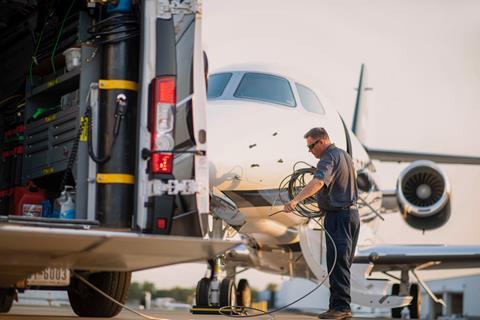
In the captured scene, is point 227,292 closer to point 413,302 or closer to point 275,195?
point 275,195

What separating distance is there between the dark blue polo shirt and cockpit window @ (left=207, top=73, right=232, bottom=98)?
333 cm

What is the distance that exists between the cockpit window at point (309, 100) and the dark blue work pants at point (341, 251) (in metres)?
3.62

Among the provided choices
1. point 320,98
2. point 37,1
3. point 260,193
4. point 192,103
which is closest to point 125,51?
point 192,103

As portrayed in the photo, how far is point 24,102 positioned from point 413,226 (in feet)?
36.1

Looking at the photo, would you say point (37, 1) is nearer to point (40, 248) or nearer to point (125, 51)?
point (125, 51)

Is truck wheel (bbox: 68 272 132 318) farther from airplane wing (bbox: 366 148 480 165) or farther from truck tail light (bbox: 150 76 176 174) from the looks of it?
airplane wing (bbox: 366 148 480 165)

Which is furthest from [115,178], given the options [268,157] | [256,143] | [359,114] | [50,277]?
[359,114]

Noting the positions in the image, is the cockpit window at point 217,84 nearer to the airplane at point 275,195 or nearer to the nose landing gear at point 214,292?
the airplane at point 275,195

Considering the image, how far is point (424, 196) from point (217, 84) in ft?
22.1

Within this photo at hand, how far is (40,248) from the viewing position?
541cm

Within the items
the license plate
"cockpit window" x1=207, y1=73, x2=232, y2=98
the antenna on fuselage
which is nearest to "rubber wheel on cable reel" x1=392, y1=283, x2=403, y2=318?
"cockpit window" x1=207, y1=73, x2=232, y2=98

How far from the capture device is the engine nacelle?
17.4 meters

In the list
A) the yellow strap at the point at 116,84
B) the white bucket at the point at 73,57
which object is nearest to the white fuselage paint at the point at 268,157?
the white bucket at the point at 73,57

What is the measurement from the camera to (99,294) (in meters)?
8.26
